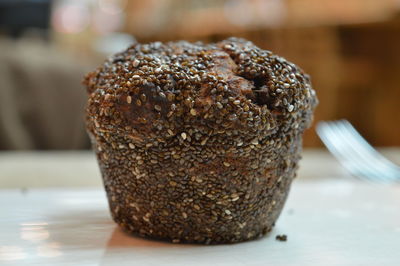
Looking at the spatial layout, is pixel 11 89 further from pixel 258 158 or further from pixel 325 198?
pixel 258 158

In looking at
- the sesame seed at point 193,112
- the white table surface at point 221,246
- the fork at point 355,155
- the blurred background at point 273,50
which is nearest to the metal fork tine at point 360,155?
the fork at point 355,155

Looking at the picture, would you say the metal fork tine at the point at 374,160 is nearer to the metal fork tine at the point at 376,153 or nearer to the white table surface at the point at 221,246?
the metal fork tine at the point at 376,153

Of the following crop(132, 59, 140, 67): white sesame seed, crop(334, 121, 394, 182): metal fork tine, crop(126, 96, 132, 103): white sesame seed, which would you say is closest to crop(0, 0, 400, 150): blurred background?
crop(334, 121, 394, 182): metal fork tine

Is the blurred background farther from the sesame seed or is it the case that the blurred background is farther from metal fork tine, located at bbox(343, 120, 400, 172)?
Result: the sesame seed

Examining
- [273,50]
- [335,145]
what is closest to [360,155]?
[335,145]

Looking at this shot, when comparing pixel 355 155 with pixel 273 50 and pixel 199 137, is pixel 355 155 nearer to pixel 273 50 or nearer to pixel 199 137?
pixel 199 137
